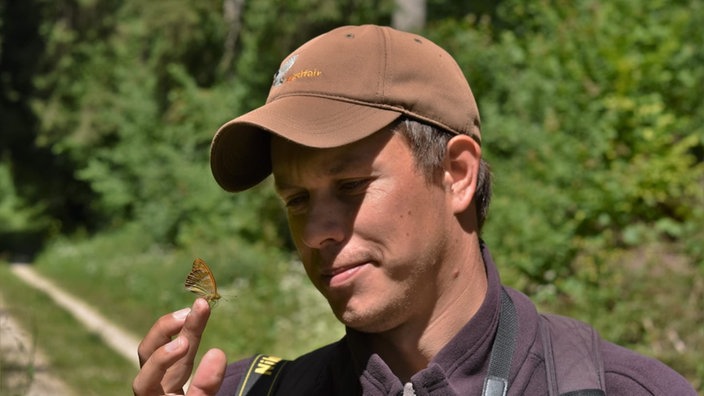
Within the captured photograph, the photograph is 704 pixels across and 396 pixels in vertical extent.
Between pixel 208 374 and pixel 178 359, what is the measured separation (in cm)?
11

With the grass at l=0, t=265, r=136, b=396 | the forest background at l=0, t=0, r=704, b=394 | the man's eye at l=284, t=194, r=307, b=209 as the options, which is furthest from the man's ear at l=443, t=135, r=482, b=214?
the grass at l=0, t=265, r=136, b=396

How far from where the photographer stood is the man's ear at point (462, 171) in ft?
6.26

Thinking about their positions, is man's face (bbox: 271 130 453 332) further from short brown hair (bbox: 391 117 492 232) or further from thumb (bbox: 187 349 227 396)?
thumb (bbox: 187 349 227 396)

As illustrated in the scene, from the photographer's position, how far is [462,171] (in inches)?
76.1

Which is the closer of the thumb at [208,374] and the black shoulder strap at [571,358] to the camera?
the thumb at [208,374]

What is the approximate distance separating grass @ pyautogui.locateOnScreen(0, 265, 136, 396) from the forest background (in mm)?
99

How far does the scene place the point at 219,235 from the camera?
1612cm

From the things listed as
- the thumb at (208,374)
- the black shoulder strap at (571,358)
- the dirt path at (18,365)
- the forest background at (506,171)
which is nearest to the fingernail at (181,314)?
the thumb at (208,374)

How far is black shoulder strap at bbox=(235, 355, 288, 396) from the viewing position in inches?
79.7

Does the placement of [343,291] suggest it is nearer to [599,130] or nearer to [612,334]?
[612,334]

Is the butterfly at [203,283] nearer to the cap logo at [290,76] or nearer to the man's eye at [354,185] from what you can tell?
the man's eye at [354,185]

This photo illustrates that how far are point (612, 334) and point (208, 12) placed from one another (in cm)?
1293

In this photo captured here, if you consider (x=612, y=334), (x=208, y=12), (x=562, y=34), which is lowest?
(x=612, y=334)

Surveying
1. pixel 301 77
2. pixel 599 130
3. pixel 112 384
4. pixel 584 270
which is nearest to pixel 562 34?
pixel 599 130
